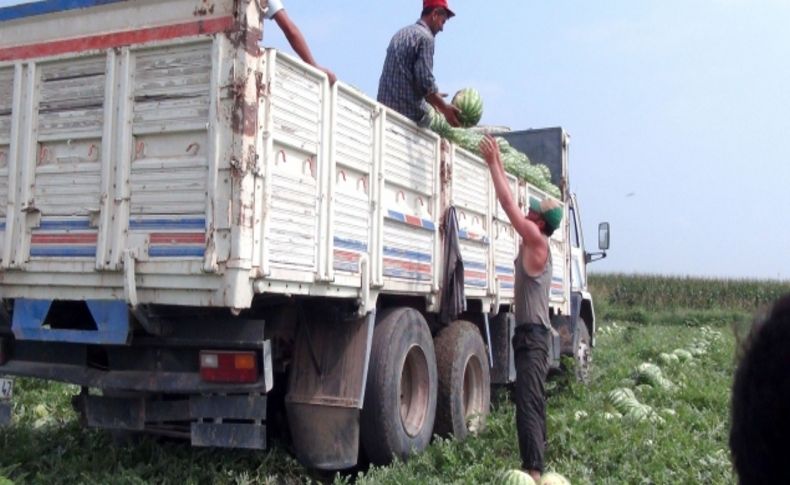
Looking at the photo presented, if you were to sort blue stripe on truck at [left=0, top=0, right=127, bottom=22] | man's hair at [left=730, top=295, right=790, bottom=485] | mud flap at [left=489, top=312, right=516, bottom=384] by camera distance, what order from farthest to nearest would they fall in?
mud flap at [left=489, top=312, right=516, bottom=384] → blue stripe on truck at [left=0, top=0, right=127, bottom=22] → man's hair at [left=730, top=295, right=790, bottom=485]

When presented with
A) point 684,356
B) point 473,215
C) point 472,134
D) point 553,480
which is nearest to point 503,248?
point 473,215

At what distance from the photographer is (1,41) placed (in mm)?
5816

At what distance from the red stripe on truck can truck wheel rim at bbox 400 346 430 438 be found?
3.09 m

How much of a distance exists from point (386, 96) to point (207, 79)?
9.53 ft

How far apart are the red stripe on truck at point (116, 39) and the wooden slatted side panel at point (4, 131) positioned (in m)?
0.14

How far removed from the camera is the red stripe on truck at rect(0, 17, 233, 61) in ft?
16.3

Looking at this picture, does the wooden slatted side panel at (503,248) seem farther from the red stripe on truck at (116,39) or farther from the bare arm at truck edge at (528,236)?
the red stripe on truck at (116,39)

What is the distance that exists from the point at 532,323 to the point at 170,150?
10.1 ft

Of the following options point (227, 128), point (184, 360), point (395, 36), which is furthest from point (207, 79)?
point (395, 36)

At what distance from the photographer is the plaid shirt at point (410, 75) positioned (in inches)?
298

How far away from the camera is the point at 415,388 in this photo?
6949 millimetres

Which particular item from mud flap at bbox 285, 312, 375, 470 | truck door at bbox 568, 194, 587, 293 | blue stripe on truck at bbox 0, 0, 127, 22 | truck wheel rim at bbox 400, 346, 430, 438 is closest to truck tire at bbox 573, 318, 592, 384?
truck door at bbox 568, 194, 587, 293

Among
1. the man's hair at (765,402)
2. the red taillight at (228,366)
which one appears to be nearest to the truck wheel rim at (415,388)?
the red taillight at (228,366)

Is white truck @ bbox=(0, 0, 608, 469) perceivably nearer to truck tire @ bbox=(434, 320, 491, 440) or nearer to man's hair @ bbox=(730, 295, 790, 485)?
truck tire @ bbox=(434, 320, 491, 440)
